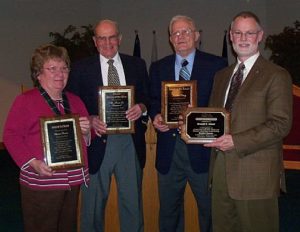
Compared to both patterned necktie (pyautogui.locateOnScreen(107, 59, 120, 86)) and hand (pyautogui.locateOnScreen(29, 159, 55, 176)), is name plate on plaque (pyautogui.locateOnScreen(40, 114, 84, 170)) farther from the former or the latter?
patterned necktie (pyautogui.locateOnScreen(107, 59, 120, 86))

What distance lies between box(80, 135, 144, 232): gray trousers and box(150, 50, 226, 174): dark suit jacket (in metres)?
0.26

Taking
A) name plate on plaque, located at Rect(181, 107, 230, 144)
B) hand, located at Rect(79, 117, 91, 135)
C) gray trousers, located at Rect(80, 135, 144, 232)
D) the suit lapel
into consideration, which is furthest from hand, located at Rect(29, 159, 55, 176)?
the suit lapel

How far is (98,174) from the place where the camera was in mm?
3594

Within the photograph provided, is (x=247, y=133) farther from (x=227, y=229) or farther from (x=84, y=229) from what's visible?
(x=84, y=229)

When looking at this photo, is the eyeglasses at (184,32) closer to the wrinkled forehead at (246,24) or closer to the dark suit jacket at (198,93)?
the dark suit jacket at (198,93)

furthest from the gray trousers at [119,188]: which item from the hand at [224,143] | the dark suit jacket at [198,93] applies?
the hand at [224,143]

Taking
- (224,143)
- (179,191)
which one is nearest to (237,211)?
(224,143)

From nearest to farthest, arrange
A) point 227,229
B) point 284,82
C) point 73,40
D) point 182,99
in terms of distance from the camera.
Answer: point 284,82 < point 227,229 < point 182,99 < point 73,40

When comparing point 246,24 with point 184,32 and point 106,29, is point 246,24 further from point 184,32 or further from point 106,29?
point 106,29

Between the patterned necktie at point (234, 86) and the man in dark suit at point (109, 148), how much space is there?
0.85 m

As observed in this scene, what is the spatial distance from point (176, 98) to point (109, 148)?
711mm

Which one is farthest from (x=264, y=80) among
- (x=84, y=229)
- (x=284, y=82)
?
(x=84, y=229)

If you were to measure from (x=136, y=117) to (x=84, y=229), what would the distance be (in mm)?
1099

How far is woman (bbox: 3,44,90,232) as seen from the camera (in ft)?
9.38
